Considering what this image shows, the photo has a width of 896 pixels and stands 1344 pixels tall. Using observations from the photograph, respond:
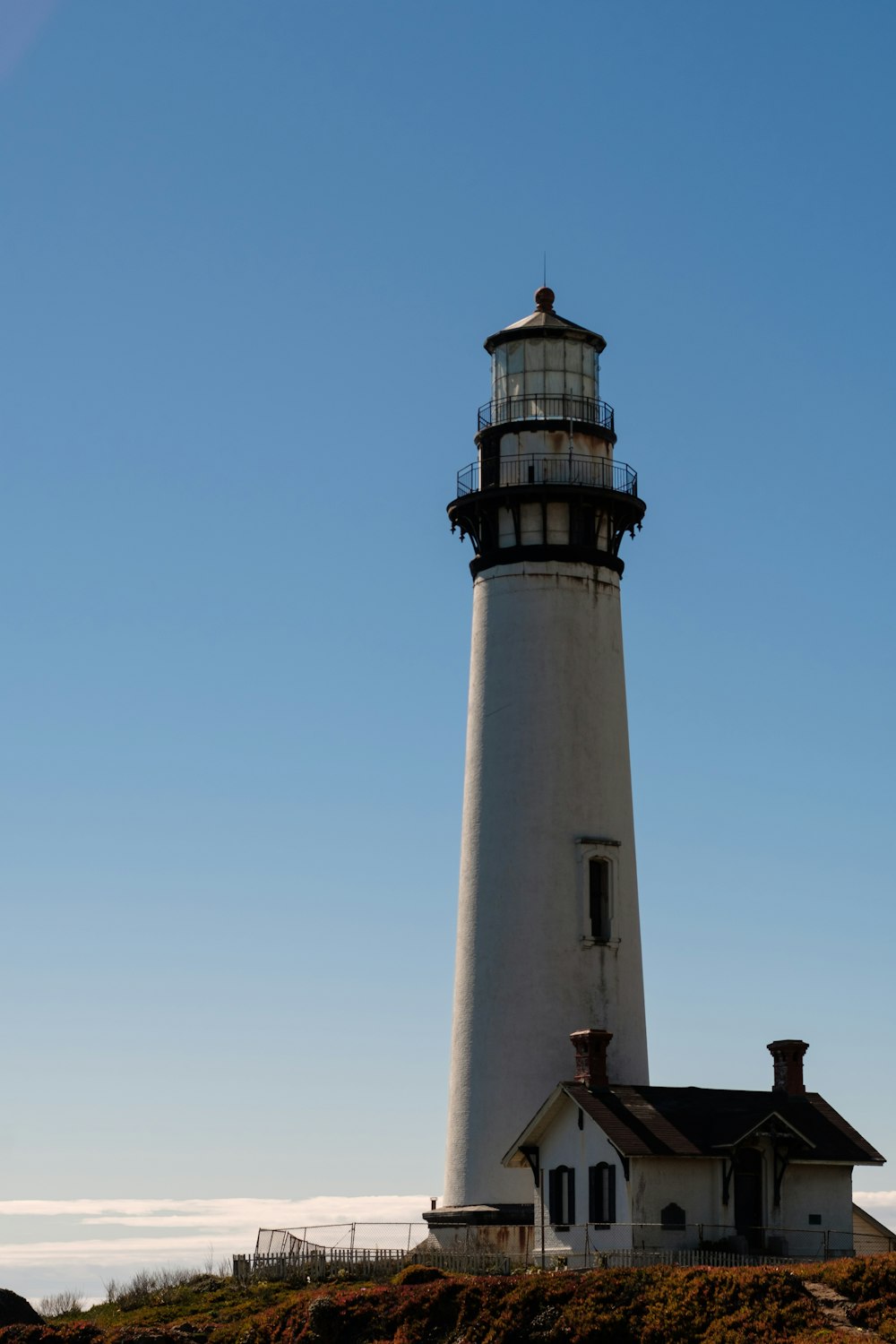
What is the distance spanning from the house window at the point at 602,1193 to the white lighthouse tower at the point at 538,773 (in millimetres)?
3327

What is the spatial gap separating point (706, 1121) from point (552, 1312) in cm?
734

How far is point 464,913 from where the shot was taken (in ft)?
167

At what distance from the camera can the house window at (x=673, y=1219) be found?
44031 millimetres

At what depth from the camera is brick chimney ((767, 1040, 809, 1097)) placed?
4816cm

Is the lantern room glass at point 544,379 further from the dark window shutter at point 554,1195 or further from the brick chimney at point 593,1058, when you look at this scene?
the dark window shutter at point 554,1195

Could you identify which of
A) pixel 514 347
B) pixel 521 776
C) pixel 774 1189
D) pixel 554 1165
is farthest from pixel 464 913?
pixel 514 347

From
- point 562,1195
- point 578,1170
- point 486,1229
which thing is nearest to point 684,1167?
point 578,1170

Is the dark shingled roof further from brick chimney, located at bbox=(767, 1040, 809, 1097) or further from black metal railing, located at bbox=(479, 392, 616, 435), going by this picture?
black metal railing, located at bbox=(479, 392, 616, 435)

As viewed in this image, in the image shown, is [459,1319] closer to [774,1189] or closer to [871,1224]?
[774,1189]

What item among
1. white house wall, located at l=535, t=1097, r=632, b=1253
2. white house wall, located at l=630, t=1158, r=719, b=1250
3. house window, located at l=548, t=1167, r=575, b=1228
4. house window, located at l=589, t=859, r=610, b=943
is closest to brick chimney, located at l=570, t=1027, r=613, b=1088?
white house wall, located at l=535, t=1097, r=632, b=1253

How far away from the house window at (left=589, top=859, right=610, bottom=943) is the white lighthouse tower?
42 millimetres

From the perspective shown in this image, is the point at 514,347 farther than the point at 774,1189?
Yes

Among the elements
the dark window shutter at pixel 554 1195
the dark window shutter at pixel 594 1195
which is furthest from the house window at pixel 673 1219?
the dark window shutter at pixel 554 1195

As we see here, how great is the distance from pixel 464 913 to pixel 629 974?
4132mm
